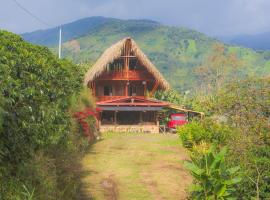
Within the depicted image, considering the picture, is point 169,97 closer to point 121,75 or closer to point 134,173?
point 121,75

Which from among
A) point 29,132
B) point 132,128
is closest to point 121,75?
point 132,128

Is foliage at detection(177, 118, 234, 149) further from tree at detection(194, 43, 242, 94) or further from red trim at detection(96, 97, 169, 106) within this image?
tree at detection(194, 43, 242, 94)

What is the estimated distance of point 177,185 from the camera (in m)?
14.0

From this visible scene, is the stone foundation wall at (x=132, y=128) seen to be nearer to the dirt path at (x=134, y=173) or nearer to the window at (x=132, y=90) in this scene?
the window at (x=132, y=90)

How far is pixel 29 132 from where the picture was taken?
8.26 meters

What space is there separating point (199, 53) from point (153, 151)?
548ft

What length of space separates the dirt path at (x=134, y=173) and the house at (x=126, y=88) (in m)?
13.5

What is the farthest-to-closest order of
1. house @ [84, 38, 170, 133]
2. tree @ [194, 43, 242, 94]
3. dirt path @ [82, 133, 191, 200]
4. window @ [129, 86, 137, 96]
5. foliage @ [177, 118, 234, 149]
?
1. tree @ [194, 43, 242, 94]
2. window @ [129, 86, 137, 96]
3. house @ [84, 38, 170, 133]
4. foliage @ [177, 118, 234, 149]
5. dirt path @ [82, 133, 191, 200]

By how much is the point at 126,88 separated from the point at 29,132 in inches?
1175

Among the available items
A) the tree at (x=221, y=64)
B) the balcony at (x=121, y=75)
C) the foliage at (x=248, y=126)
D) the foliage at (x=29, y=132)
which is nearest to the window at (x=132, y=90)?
the balcony at (x=121, y=75)

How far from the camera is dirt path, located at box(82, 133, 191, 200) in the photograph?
12.8 metres

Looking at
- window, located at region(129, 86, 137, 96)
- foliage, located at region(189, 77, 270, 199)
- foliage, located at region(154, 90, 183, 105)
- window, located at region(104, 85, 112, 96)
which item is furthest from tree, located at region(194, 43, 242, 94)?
foliage, located at region(189, 77, 270, 199)

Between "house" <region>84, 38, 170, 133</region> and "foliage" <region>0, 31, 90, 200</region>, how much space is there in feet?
74.8

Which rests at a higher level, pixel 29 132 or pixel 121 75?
pixel 121 75
